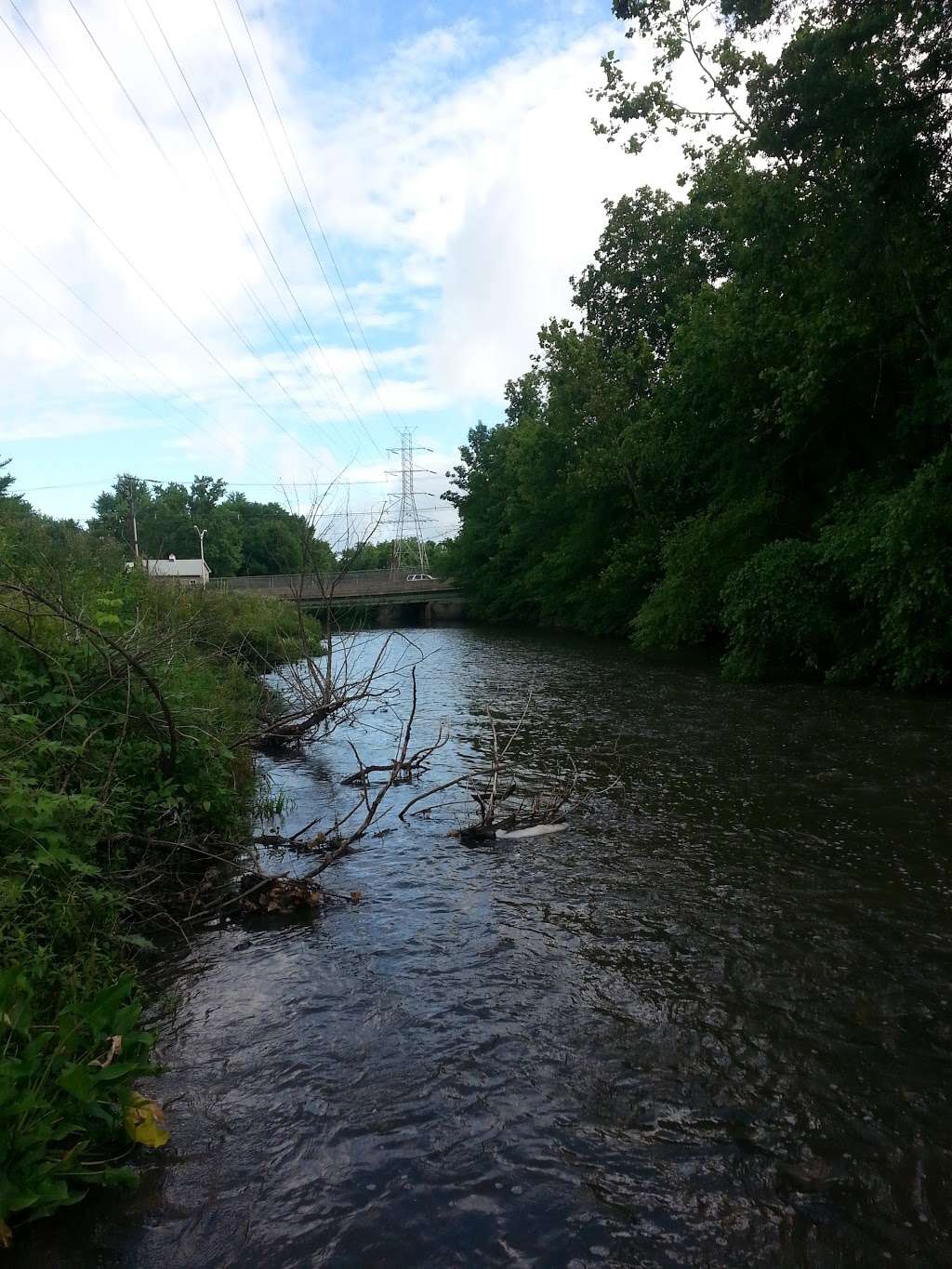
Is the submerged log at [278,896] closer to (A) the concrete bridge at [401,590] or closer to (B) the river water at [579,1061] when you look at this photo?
(B) the river water at [579,1061]

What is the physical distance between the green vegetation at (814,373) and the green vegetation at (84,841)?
13.2m

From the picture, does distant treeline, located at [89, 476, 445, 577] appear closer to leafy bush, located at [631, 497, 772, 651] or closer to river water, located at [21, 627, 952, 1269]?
leafy bush, located at [631, 497, 772, 651]

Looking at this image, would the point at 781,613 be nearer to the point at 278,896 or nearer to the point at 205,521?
the point at 278,896

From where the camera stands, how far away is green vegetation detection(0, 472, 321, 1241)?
3473mm

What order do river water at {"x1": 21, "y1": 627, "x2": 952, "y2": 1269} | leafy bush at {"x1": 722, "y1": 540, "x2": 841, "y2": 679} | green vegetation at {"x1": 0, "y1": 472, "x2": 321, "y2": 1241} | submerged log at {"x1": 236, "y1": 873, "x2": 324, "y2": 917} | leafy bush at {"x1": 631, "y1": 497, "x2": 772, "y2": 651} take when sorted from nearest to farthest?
green vegetation at {"x1": 0, "y1": 472, "x2": 321, "y2": 1241}
river water at {"x1": 21, "y1": 627, "x2": 952, "y2": 1269}
submerged log at {"x1": 236, "y1": 873, "x2": 324, "y2": 917}
leafy bush at {"x1": 722, "y1": 540, "x2": 841, "y2": 679}
leafy bush at {"x1": 631, "y1": 497, "x2": 772, "y2": 651}

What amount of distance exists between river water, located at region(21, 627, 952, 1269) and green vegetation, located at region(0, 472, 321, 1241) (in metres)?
0.53

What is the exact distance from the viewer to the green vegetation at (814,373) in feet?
46.9

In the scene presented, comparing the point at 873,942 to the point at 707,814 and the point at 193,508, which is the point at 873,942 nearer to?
the point at 707,814

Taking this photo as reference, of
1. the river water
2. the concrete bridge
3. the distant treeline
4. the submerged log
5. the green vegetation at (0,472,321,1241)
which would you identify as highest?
the distant treeline

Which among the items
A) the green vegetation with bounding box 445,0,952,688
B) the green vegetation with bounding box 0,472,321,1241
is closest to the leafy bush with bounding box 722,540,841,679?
the green vegetation with bounding box 445,0,952,688

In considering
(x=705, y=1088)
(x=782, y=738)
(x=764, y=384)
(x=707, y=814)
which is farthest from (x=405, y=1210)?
(x=764, y=384)

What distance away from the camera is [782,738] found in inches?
540

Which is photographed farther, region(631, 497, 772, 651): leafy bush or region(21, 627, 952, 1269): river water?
region(631, 497, 772, 651): leafy bush

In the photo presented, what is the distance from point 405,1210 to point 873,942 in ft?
13.3
